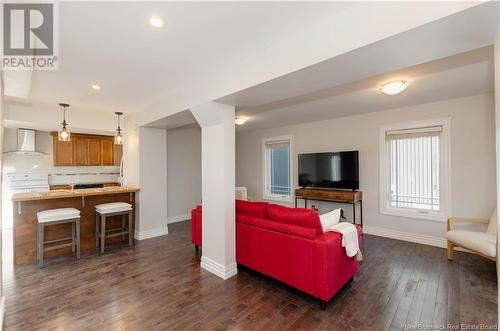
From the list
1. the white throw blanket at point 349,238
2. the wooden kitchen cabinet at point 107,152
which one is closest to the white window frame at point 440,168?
the white throw blanket at point 349,238

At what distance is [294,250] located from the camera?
2258mm

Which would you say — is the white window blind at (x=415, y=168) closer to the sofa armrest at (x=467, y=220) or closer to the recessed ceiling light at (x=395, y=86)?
the sofa armrest at (x=467, y=220)

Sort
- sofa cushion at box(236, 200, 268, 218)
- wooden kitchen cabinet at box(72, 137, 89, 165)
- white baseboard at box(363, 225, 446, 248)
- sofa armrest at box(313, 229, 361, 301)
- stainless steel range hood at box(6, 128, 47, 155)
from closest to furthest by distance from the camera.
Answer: sofa armrest at box(313, 229, 361, 301) → sofa cushion at box(236, 200, 268, 218) → white baseboard at box(363, 225, 446, 248) → stainless steel range hood at box(6, 128, 47, 155) → wooden kitchen cabinet at box(72, 137, 89, 165)

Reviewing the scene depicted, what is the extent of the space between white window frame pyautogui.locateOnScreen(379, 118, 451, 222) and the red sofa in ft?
7.33

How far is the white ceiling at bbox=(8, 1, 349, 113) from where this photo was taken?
1550 mm

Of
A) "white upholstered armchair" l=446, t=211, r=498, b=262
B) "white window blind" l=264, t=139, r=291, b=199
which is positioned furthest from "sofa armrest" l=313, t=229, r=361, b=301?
"white window blind" l=264, t=139, r=291, b=199

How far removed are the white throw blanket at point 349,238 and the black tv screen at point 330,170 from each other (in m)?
2.23

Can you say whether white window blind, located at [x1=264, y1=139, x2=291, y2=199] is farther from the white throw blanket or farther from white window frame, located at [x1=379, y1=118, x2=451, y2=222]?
the white throw blanket

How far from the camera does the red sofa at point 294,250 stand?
2.09m

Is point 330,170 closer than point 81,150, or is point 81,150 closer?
point 330,170

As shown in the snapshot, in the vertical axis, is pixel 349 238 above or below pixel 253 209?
below

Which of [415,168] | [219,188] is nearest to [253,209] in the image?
[219,188]

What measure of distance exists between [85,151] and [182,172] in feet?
8.52

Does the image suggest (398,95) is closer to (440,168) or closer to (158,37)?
(440,168)
